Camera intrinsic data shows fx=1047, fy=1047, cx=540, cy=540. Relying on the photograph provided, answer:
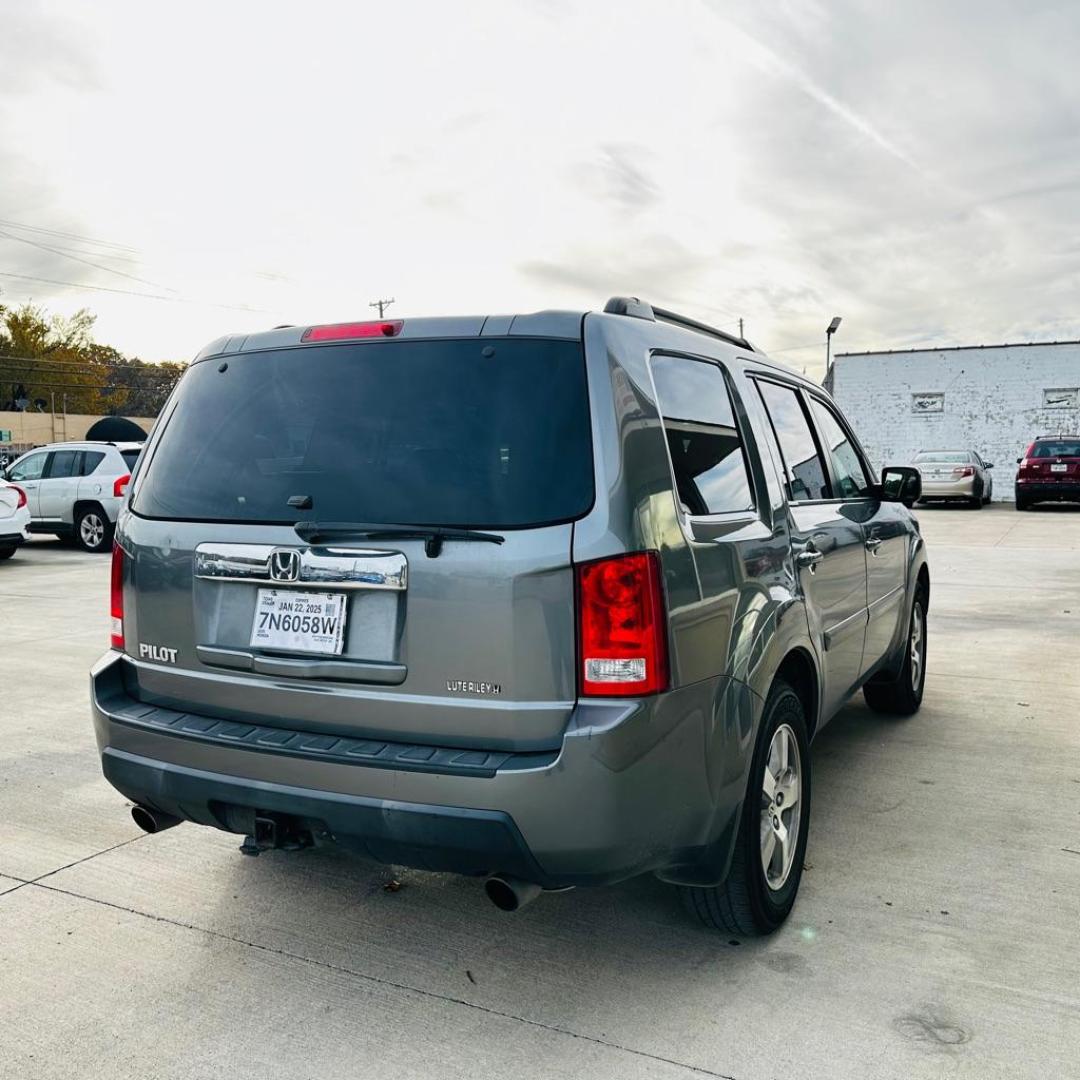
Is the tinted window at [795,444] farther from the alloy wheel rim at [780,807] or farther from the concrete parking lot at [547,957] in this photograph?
the concrete parking lot at [547,957]

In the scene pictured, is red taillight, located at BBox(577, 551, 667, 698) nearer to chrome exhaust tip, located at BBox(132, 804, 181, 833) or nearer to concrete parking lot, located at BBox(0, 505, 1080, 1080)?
concrete parking lot, located at BBox(0, 505, 1080, 1080)

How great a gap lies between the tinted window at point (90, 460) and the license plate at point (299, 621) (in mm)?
14482

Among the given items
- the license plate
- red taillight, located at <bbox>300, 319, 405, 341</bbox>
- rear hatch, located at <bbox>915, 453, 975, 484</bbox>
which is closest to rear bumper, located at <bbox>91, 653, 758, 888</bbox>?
the license plate

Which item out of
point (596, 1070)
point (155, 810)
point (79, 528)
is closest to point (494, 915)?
point (596, 1070)

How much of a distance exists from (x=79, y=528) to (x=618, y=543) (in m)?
15.4

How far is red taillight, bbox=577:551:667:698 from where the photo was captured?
99.4 inches

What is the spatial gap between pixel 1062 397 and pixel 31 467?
1130 inches

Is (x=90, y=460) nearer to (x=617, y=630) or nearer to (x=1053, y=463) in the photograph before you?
(x=617, y=630)

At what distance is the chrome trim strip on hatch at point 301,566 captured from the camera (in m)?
2.67

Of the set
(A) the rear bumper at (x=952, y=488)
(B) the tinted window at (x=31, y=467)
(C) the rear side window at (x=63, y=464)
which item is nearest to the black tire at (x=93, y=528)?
(C) the rear side window at (x=63, y=464)

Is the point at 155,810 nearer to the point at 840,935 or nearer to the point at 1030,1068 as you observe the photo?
the point at 840,935

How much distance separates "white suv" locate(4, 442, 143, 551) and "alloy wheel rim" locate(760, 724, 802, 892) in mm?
14125

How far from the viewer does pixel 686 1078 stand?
2516 mm

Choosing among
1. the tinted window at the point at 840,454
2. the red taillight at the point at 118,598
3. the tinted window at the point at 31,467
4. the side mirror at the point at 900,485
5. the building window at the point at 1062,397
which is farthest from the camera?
the building window at the point at 1062,397
